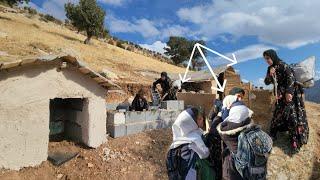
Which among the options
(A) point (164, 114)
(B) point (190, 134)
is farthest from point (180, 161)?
(A) point (164, 114)

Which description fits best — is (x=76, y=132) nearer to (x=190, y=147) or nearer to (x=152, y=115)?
(x=152, y=115)

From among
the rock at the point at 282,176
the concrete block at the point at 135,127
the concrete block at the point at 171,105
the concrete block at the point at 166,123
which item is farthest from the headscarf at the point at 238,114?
the concrete block at the point at 171,105

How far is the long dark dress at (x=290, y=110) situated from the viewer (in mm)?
5949

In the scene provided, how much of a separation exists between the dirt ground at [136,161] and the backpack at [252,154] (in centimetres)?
198

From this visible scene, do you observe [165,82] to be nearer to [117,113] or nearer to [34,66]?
[117,113]

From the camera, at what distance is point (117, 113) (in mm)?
9312

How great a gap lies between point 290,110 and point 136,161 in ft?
13.4

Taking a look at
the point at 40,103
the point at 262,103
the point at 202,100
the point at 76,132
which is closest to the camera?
the point at 40,103

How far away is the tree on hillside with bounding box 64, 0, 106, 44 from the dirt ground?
34.1 m

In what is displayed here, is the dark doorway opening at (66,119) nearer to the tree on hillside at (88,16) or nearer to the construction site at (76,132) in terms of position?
the construction site at (76,132)

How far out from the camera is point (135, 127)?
9.86m

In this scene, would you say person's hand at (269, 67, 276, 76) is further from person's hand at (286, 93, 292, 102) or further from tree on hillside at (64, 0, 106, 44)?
tree on hillside at (64, 0, 106, 44)

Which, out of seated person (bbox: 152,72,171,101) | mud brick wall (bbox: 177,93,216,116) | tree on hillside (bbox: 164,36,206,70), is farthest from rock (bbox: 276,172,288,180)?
tree on hillside (bbox: 164,36,206,70)

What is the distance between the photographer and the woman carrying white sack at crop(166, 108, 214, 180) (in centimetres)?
435
